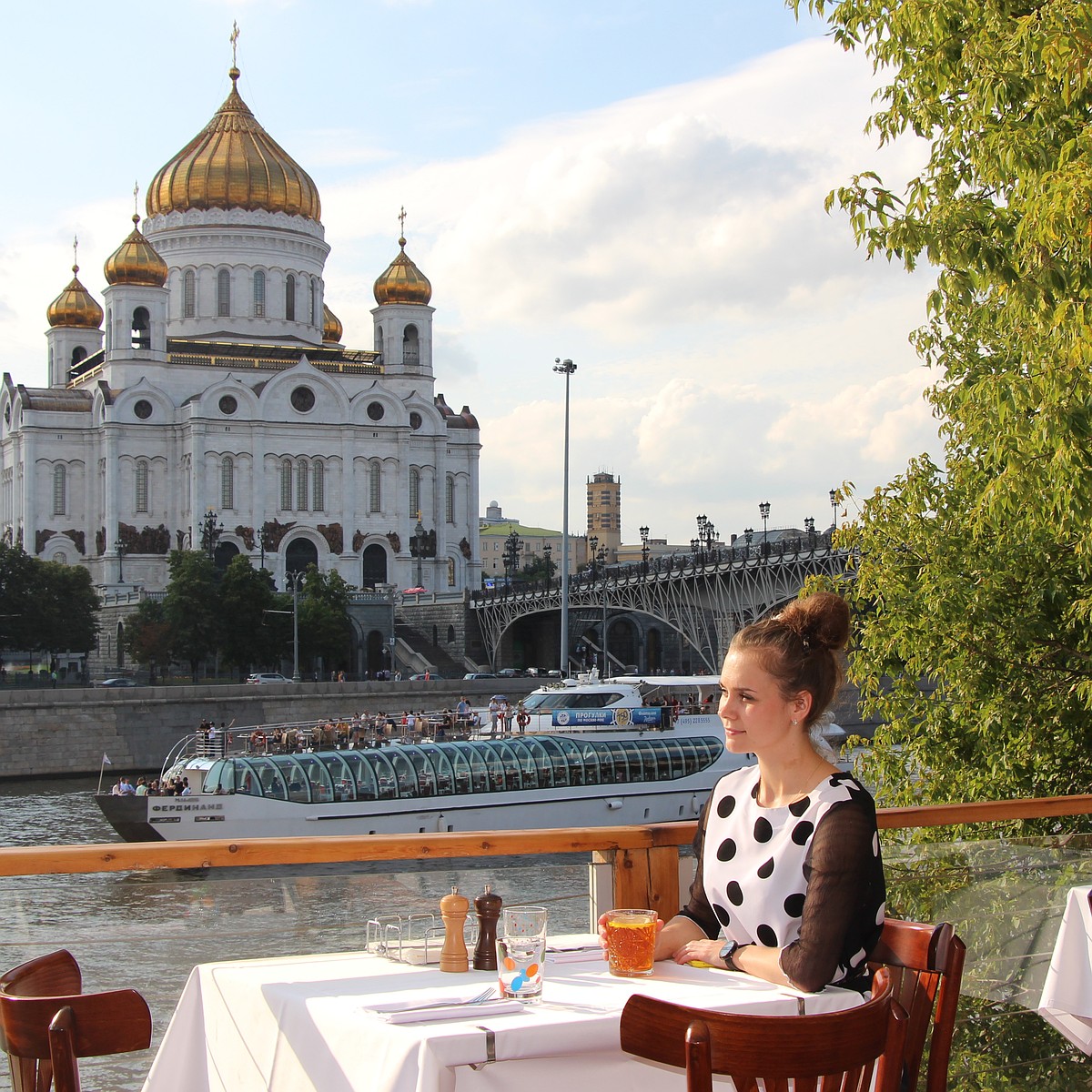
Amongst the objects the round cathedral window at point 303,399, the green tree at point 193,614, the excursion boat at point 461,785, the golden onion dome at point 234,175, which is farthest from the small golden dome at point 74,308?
the excursion boat at point 461,785

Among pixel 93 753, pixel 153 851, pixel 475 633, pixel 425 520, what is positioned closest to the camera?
pixel 153 851

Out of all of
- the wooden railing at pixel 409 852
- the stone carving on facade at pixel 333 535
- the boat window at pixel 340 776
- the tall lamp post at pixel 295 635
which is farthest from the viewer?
the stone carving on facade at pixel 333 535

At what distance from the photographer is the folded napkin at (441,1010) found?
311 centimetres

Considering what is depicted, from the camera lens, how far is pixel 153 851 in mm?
→ 4242

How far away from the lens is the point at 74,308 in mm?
81938

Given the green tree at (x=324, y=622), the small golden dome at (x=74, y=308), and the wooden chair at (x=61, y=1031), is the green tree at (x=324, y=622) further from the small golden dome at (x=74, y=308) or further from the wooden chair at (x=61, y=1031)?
the wooden chair at (x=61, y=1031)

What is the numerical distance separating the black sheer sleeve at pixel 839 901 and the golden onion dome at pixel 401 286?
256 ft

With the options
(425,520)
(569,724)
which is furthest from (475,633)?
(569,724)

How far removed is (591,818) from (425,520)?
50626 mm

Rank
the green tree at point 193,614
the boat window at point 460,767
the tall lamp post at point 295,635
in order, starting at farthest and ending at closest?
the tall lamp post at point 295,635 → the green tree at point 193,614 → the boat window at point 460,767

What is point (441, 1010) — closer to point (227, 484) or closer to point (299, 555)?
point (227, 484)

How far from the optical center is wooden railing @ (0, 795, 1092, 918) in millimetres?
4246

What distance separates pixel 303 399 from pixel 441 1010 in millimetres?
74026

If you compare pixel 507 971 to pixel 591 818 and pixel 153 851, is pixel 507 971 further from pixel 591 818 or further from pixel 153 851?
pixel 591 818
